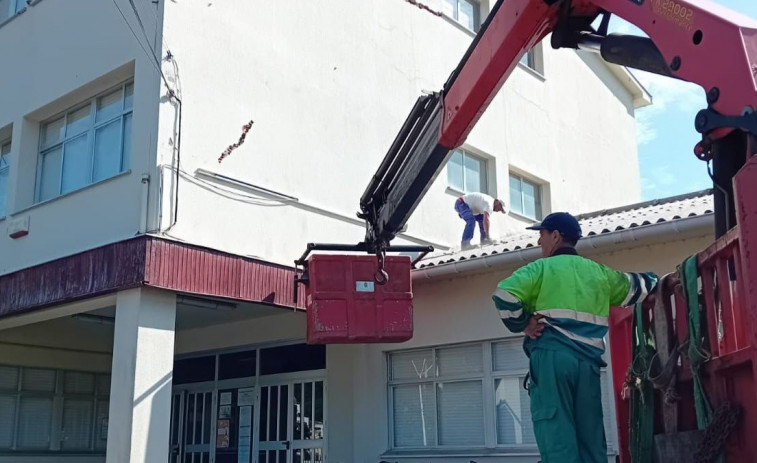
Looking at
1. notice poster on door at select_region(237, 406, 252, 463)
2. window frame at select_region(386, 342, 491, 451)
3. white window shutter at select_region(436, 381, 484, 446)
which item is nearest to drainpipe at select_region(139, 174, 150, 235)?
window frame at select_region(386, 342, 491, 451)

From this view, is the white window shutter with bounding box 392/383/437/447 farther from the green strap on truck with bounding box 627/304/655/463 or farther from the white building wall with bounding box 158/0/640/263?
the green strap on truck with bounding box 627/304/655/463

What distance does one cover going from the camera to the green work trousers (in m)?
3.92

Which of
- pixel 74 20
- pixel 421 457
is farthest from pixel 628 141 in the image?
pixel 74 20

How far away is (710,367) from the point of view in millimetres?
3385

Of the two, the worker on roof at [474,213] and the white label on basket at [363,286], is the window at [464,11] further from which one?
the white label on basket at [363,286]

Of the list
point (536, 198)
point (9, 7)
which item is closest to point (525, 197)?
point (536, 198)

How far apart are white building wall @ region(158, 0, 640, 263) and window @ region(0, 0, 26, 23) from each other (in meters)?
5.10

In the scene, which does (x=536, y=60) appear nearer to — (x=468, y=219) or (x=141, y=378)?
(x=468, y=219)

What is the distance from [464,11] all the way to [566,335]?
48.6ft

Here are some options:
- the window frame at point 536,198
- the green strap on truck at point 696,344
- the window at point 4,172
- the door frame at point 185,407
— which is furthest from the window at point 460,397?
the green strap on truck at point 696,344

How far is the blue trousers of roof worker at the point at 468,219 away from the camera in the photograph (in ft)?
48.0

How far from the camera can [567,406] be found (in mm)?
3973

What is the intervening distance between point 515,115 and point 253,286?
29.1ft

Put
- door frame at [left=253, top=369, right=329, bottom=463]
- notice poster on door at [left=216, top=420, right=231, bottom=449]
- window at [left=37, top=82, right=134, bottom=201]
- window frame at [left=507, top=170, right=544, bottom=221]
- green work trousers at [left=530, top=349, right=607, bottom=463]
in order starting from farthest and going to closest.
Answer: window frame at [left=507, top=170, right=544, bottom=221] → notice poster on door at [left=216, top=420, right=231, bottom=449] → door frame at [left=253, top=369, right=329, bottom=463] → window at [left=37, top=82, right=134, bottom=201] → green work trousers at [left=530, top=349, right=607, bottom=463]
